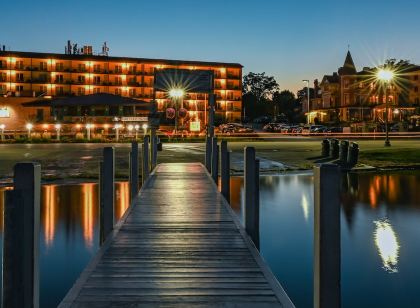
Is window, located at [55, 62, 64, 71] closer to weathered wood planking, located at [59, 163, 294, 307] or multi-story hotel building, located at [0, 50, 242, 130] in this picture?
multi-story hotel building, located at [0, 50, 242, 130]

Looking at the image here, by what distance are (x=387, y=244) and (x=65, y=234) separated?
6221 millimetres

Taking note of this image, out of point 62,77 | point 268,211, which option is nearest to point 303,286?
point 268,211

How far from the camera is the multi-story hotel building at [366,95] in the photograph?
315 feet

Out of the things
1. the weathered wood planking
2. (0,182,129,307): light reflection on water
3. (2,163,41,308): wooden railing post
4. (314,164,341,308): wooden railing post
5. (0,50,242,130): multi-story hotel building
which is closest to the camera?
(2,163,41,308): wooden railing post

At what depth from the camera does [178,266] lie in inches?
246

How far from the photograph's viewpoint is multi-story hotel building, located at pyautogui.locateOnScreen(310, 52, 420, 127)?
96.1m

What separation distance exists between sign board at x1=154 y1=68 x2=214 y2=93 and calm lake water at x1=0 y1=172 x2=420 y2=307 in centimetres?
726

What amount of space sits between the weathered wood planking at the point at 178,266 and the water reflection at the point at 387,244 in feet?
8.29

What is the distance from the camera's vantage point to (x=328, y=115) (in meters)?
106

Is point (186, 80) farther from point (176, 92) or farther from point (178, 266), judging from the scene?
point (178, 266)

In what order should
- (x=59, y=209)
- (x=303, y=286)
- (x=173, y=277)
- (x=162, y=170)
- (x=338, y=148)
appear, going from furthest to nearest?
(x=338, y=148) → (x=162, y=170) → (x=59, y=209) → (x=303, y=286) → (x=173, y=277)

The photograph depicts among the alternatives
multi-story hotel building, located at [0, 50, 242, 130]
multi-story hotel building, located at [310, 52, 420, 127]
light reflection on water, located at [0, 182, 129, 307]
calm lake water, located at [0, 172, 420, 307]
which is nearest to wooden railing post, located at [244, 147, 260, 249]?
calm lake water, located at [0, 172, 420, 307]

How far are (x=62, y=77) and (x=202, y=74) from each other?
8216cm

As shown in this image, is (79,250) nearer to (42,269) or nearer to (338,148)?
(42,269)
